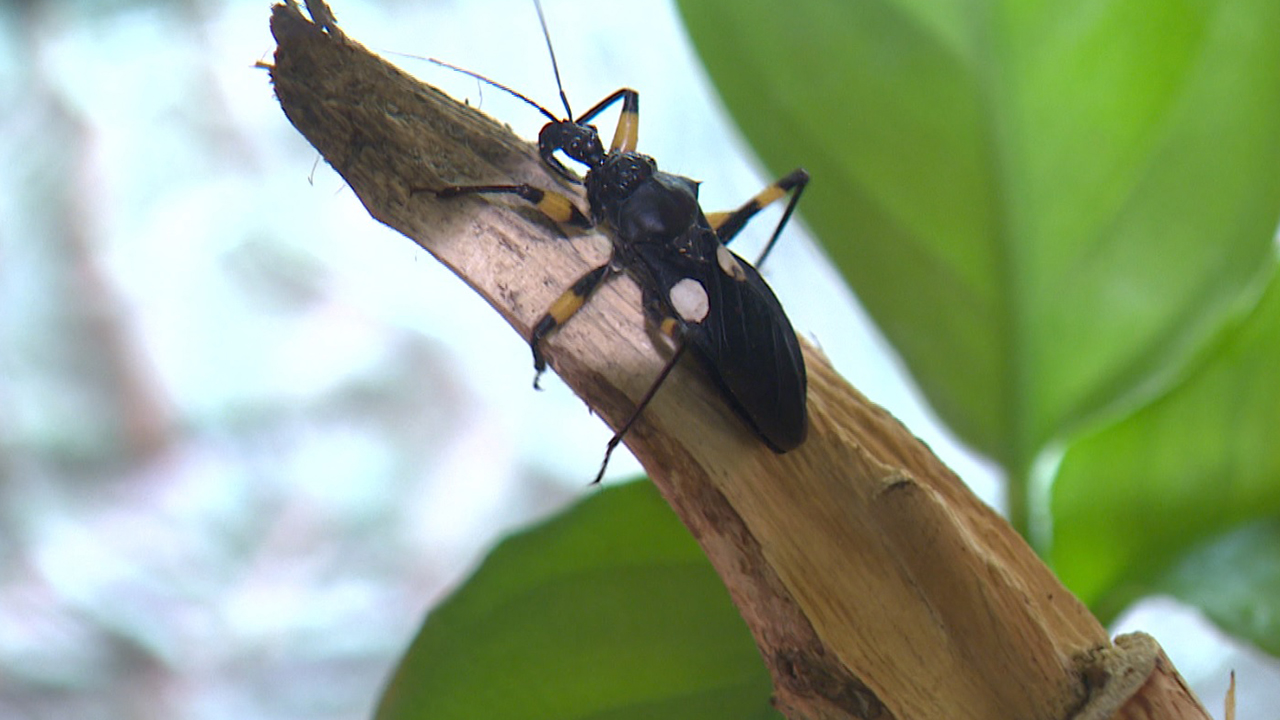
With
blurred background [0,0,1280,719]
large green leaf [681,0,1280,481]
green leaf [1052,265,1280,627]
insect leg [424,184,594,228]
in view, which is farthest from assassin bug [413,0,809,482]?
blurred background [0,0,1280,719]

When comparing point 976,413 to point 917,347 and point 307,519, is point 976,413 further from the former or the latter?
point 307,519

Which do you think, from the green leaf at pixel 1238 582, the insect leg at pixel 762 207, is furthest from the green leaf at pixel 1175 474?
the insect leg at pixel 762 207

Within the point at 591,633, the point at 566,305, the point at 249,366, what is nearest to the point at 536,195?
the point at 566,305

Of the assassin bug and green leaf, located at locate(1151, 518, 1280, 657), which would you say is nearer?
the assassin bug

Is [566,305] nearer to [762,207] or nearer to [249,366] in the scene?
[762,207]

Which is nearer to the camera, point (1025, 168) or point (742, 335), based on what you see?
point (742, 335)

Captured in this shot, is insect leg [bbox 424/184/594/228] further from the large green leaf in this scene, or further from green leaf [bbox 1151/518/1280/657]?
green leaf [bbox 1151/518/1280/657]
